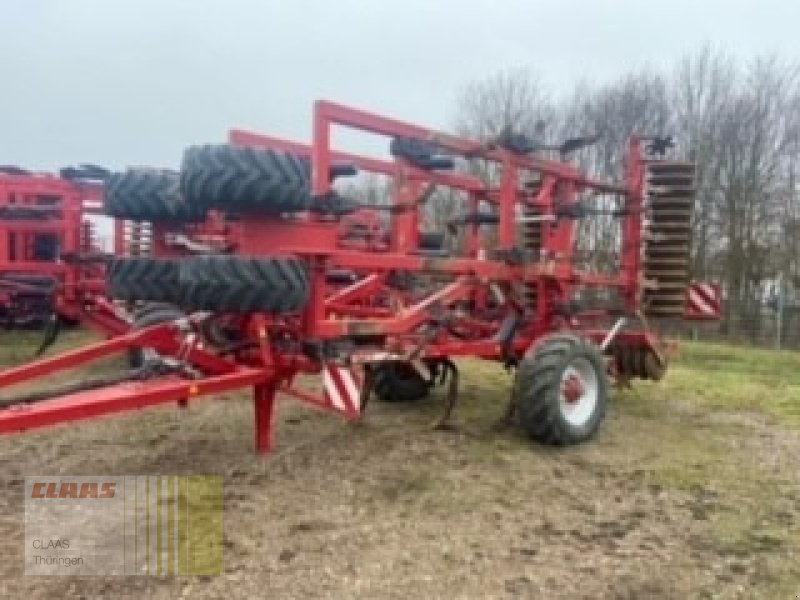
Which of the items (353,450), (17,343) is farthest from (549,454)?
(17,343)

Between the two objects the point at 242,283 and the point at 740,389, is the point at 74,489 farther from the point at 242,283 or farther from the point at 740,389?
the point at 740,389

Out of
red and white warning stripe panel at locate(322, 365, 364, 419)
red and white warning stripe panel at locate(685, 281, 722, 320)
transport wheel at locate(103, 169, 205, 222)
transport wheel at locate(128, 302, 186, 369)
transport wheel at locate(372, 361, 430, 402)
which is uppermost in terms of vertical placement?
transport wheel at locate(103, 169, 205, 222)

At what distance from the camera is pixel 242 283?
14.6ft

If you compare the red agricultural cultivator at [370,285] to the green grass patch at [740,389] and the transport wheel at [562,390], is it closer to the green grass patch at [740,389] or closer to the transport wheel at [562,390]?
the transport wheel at [562,390]

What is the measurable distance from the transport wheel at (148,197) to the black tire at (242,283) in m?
1.31

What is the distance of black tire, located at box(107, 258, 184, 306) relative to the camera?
541 cm

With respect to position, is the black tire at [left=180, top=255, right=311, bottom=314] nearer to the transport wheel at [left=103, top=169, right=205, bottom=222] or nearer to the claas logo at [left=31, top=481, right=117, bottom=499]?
the claas logo at [left=31, top=481, right=117, bottom=499]

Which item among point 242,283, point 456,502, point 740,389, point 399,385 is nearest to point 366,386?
point 399,385

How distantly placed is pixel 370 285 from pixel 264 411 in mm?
1433

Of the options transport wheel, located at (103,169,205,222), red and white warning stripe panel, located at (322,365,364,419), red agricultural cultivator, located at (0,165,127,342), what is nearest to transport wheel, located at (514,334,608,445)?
red and white warning stripe panel, located at (322,365,364,419)

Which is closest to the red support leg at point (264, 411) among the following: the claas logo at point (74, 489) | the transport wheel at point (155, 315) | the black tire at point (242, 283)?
the black tire at point (242, 283)

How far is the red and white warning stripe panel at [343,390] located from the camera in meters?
5.58

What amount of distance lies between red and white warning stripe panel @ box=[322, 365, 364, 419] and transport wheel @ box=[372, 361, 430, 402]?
1.51m

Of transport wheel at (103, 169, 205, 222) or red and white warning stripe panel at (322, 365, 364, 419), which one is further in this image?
transport wheel at (103, 169, 205, 222)
